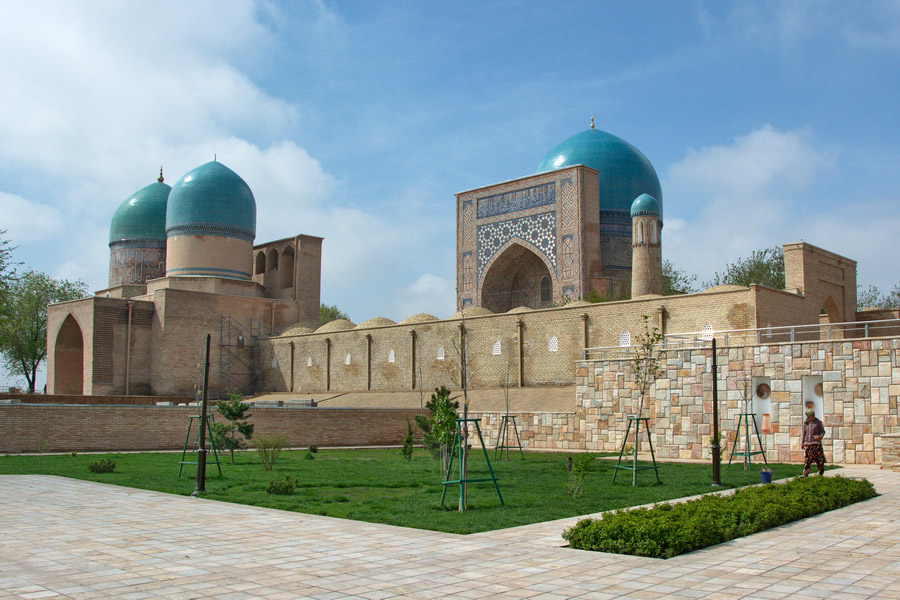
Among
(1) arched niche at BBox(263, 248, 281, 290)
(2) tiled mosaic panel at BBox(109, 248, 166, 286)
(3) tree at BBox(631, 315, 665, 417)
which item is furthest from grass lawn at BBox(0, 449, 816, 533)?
(2) tiled mosaic panel at BBox(109, 248, 166, 286)

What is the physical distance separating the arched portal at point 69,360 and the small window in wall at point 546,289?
20.0 metres

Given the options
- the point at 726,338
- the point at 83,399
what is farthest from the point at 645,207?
the point at 83,399

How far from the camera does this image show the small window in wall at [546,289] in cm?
3412

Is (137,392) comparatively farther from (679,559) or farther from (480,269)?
(679,559)

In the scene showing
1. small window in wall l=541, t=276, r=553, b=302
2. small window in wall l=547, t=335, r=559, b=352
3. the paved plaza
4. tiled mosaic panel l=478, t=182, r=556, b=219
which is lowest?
the paved plaza

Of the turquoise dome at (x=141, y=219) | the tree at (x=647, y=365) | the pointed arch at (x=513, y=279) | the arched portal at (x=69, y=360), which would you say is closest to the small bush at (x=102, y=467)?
the tree at (x=647, y=365)

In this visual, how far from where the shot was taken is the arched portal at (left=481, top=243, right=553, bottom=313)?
34.2m

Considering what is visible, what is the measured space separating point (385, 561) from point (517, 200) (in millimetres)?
28816

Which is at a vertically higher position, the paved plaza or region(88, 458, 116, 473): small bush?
the paved plaza

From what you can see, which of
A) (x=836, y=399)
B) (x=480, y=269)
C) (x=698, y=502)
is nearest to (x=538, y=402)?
(x=836, y=399)

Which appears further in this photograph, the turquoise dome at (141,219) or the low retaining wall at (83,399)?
the turquoise dome at (141,219)

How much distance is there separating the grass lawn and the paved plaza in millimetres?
590

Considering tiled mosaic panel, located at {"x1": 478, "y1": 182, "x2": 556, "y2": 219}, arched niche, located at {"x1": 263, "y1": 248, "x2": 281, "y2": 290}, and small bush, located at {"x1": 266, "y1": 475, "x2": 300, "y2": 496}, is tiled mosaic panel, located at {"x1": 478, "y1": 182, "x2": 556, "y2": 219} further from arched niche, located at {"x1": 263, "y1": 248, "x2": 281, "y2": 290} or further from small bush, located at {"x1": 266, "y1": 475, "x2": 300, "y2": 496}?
small bush, located at {"x1": 266, "y1": 475, "x2": 300, "y2": 496}

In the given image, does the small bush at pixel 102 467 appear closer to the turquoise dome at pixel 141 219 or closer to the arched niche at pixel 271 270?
the arched niche at pixel 271 270
